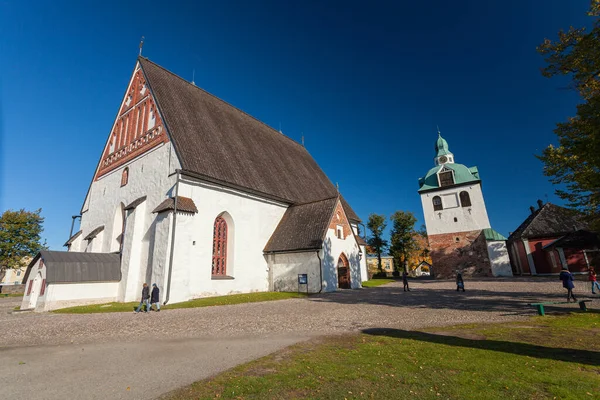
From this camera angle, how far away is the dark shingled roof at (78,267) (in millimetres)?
14352

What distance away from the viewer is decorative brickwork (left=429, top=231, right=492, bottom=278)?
32000mm

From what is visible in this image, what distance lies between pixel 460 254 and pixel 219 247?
2863cm

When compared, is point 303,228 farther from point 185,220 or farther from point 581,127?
point 581,127

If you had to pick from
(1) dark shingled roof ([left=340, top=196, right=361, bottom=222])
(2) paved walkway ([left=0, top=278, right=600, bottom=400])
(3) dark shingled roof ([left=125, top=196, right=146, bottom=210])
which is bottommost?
(2) paved walkway ([left=0, top=278, right=600, bottom=400])

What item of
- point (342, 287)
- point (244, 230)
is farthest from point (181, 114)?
point (342, 287)

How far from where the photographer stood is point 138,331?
823cm

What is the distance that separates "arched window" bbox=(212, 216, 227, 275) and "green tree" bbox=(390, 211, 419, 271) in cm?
3359

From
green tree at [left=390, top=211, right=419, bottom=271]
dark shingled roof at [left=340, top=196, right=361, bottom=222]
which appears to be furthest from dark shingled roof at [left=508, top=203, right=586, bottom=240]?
dark shingled roof at [left=340, top=196, right=361, bottom=222]

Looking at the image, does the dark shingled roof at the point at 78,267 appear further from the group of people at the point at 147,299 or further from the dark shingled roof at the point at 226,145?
the dark shingled roof at the point at 226,145

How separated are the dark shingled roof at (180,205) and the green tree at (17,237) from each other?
3608 centimetres

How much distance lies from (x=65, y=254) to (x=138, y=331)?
1083 centimetres

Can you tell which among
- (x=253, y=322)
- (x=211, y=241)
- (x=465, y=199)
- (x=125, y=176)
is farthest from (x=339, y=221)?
(x=465, y=199)

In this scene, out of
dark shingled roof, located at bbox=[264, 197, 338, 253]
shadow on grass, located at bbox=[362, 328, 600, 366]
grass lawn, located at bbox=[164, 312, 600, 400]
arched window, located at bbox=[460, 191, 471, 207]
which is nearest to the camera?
grass lawn, located at bbox=[164, 312, 600, 400]

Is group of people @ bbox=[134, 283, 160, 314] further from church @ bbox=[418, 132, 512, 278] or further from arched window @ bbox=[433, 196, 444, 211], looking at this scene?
arched window @ bbox=[433, 196, 444, 211]
